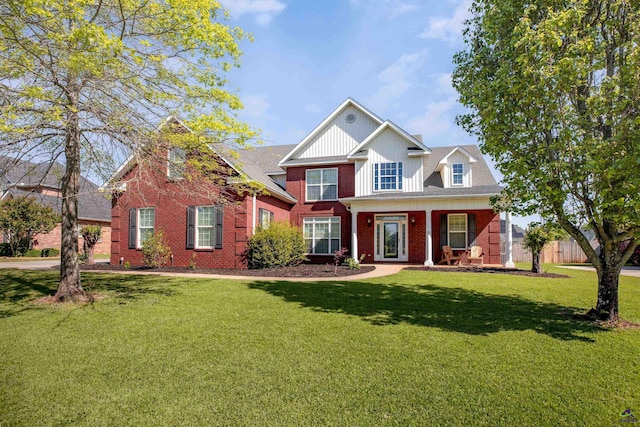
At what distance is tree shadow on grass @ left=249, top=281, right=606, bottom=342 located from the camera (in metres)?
6.08

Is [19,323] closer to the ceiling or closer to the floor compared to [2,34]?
closer to the floor

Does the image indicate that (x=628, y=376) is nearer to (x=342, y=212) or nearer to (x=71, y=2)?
(x=71, y=2)

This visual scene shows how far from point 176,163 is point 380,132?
12.0 metres

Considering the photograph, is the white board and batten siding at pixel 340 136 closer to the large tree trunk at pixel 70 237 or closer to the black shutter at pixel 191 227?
the black shutter at pixel 191 227

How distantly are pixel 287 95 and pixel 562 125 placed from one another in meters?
8.83

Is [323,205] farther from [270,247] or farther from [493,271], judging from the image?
[493,271]

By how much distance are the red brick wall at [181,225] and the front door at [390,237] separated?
560 cm

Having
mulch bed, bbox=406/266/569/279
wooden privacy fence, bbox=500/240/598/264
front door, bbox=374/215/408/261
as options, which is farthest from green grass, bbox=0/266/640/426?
wooden privacy fence, bbox=500/240/598/264

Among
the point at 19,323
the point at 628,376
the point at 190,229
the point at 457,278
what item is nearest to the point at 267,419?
the point at 628,376

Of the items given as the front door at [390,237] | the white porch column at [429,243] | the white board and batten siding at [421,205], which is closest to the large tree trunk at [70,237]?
the white board and batten siding at [421,205]

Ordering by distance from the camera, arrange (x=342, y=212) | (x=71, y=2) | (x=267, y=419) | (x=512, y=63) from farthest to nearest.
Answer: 1. (x=342, y=212)
2. (x=512, y=63)
3. (x=71, y=2)
4. (x=267, y=419)

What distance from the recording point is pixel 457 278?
12.4 meters

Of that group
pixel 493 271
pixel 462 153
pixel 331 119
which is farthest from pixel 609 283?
pixel 331 119

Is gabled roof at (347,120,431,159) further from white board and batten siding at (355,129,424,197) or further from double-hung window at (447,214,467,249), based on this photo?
double-hung window at (447,214,467,249)
